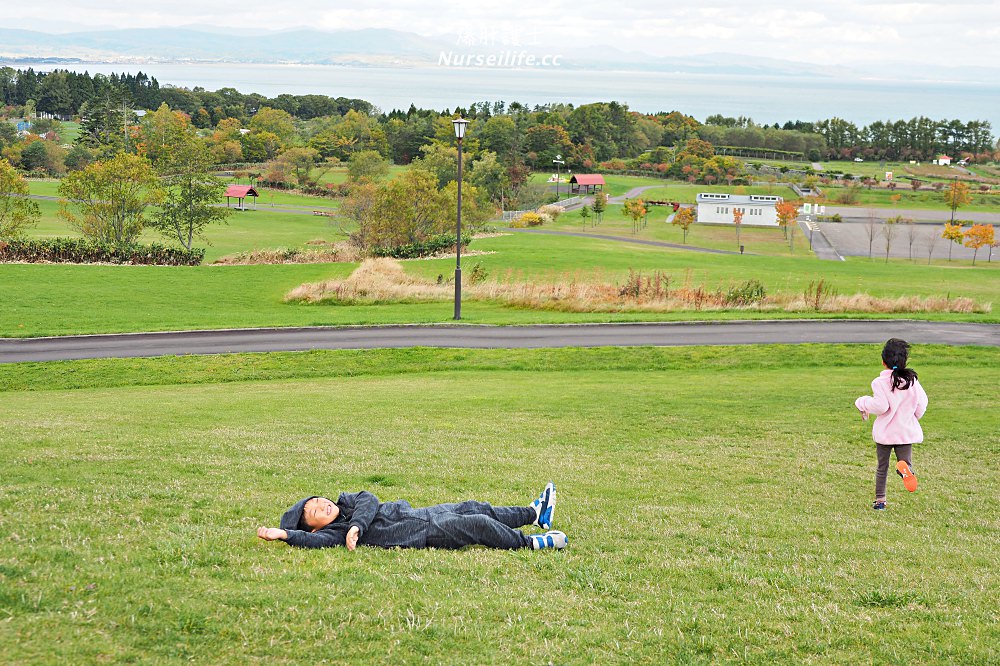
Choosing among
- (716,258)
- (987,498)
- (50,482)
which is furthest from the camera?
(716,258)

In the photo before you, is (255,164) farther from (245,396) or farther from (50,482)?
(50,482)

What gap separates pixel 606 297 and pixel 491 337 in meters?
10.2

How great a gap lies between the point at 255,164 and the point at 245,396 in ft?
460

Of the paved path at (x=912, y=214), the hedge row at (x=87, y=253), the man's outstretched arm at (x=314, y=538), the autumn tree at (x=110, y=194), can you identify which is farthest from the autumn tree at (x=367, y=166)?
the man's outstretched arm at (x=314, y=538)

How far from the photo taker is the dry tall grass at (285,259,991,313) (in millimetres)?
38094

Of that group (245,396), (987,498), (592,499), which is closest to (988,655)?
(592,499)

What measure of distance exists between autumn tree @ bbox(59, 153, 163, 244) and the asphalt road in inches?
1216

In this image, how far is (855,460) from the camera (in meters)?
14.9

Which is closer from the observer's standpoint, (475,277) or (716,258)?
(475,277)

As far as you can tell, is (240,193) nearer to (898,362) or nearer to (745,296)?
(745,296)

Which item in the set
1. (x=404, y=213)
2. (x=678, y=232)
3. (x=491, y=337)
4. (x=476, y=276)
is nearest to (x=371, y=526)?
(x=491, y=337)

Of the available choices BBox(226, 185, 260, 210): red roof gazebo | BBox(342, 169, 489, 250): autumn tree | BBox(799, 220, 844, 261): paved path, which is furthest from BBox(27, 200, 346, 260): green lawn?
BBox(799, 220, 844, 261): paved path

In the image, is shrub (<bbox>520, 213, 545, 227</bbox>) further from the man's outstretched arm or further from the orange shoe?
the man's outstretched arm

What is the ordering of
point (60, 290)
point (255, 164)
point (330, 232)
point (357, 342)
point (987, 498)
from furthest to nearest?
1. point (255, 164)
2. point (330, 232)
3. point (60, 290)
4. point (357, 342)
5. point (987, 498)
